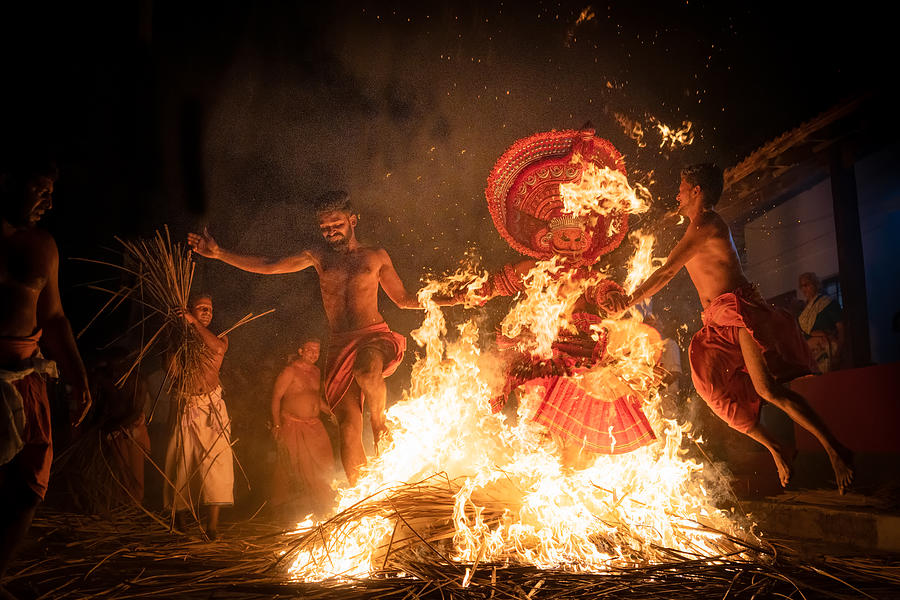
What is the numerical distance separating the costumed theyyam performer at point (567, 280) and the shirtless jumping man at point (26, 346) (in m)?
3.26

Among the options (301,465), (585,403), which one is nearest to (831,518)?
(585,403)

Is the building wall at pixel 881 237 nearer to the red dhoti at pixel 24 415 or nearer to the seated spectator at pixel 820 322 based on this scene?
the seated spectator at pixel 820 322

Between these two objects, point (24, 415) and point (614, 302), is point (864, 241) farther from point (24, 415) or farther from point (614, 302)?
point (24, 415)

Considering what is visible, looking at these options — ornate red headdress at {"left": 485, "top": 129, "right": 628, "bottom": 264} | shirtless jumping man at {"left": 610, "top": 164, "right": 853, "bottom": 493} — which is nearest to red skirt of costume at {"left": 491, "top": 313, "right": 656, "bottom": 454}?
shirtless jumping man at {"left": 610, "top": 164, "right": 853, "bottom": 493}

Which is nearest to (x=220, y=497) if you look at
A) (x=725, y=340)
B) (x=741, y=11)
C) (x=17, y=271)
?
(x=17, y=271)

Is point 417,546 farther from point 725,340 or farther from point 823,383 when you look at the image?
point 823,383

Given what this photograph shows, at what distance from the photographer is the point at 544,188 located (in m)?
5.82

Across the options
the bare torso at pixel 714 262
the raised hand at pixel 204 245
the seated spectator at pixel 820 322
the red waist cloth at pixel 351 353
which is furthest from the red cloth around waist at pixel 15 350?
the seated spectator at pixel 820 322

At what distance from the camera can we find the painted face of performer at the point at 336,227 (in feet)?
20.6

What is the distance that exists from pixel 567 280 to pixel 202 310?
3243 millimetres

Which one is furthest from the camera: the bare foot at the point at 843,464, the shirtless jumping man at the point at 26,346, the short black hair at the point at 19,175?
the bare foot at the point at 843,464

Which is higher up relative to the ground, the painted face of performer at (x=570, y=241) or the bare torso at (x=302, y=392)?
the painted face of performer at (x=570, y=241)

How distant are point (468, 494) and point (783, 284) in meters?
4.71

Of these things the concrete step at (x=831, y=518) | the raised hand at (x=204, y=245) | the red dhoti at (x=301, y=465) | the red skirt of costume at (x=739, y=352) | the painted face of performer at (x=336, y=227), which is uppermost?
the painted face of performer at (x=336, y=227)
